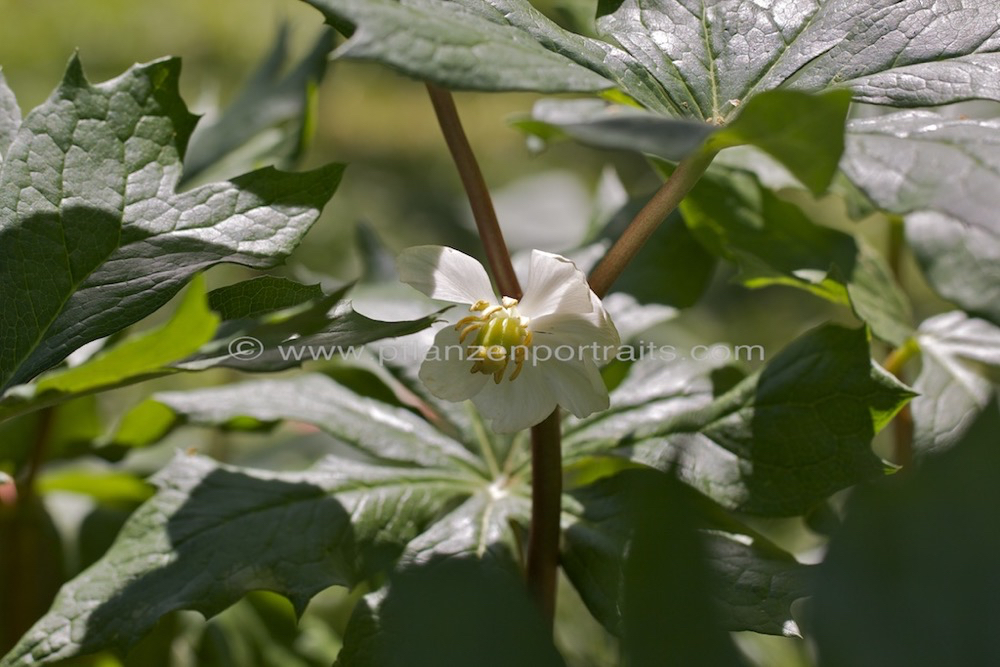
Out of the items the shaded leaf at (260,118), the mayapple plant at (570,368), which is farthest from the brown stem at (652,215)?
the shaded leaf at (260,118)

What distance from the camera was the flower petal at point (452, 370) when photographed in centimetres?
63

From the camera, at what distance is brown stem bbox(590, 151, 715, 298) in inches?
21.3

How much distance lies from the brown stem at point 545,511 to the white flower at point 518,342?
0.02m

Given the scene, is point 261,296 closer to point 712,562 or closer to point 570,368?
point 570,368

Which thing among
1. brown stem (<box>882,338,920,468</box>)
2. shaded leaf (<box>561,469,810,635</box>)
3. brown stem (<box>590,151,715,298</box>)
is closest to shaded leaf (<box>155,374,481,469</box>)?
shaded leaf (<box>561,469,810,635</box>)

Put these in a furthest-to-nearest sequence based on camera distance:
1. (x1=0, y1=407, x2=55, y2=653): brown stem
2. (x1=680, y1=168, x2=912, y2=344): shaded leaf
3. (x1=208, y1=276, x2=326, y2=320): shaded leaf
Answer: (x1=0, y1=407, x2=55, y2=653): brown stem
(x1=680, y1=168, x2=912, y2=344): shaded leaf
(x1=208, y1=276, x2=326, y2=320): shaded leaf

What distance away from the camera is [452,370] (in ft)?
2.08

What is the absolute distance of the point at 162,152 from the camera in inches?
24.9

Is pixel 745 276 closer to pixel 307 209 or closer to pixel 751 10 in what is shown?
pixel 751 10

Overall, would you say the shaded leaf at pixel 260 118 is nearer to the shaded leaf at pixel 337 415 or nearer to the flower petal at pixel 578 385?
the shaded leaf at pixel 337 415

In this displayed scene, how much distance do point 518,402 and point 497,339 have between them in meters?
0.05

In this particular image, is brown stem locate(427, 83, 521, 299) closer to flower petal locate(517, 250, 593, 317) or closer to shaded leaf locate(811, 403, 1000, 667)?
flower petal locate(517, 250, 593, 317)

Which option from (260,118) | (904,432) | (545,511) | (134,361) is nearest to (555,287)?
(545,511)

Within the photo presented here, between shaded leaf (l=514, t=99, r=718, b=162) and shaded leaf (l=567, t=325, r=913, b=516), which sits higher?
shaded leaf (l=514, t=99, r=718, b=162)
